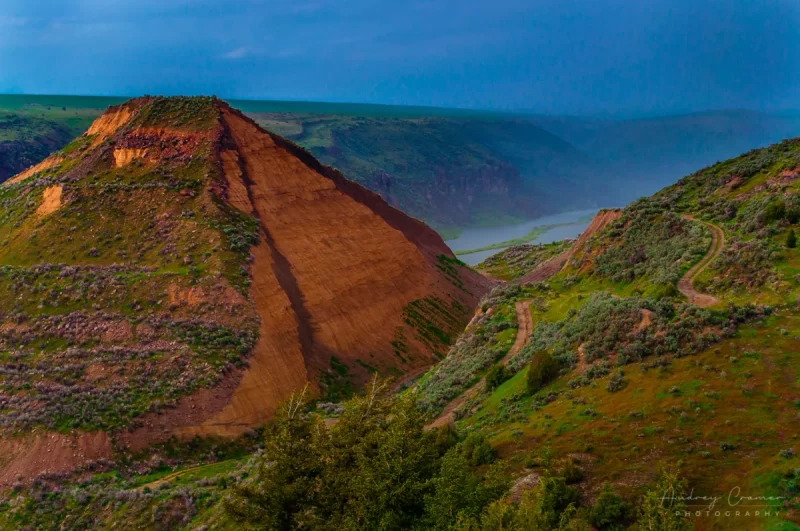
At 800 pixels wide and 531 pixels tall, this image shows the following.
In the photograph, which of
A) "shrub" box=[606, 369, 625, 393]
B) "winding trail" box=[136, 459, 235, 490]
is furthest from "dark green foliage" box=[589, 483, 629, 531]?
"winding trail" box=[136, 459, 235, 490]

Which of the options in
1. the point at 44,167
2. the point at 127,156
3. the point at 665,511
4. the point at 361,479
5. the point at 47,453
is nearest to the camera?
the point at 665,511

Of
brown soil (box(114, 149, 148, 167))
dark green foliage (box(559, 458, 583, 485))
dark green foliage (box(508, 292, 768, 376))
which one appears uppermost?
brown soil (box(114, 149, 148, 167))

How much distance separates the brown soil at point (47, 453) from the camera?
2725 centimetres

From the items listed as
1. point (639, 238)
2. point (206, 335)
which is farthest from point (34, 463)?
point (639, 238)

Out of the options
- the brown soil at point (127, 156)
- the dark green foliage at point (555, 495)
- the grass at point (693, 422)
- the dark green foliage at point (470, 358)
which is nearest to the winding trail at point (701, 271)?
the grass at point (693, 422)

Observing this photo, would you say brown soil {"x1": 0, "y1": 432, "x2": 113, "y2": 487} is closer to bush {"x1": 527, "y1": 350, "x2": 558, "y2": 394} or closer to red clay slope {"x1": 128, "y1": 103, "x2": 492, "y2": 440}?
red clay slope {"x1": 128, "y1": 103, "x2": 492, "y2": 440}

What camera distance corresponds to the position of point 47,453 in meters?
28.0

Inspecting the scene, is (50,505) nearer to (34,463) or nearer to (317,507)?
(34,463)

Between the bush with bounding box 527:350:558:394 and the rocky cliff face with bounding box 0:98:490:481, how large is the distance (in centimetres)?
1703

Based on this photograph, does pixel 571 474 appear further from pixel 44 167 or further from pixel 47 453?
pixel 44 167

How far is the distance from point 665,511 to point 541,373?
39.0 ft

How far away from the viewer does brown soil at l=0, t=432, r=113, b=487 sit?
2725 cm

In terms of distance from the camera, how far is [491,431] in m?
22.8

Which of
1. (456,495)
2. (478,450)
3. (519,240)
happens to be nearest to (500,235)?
(519,240)
